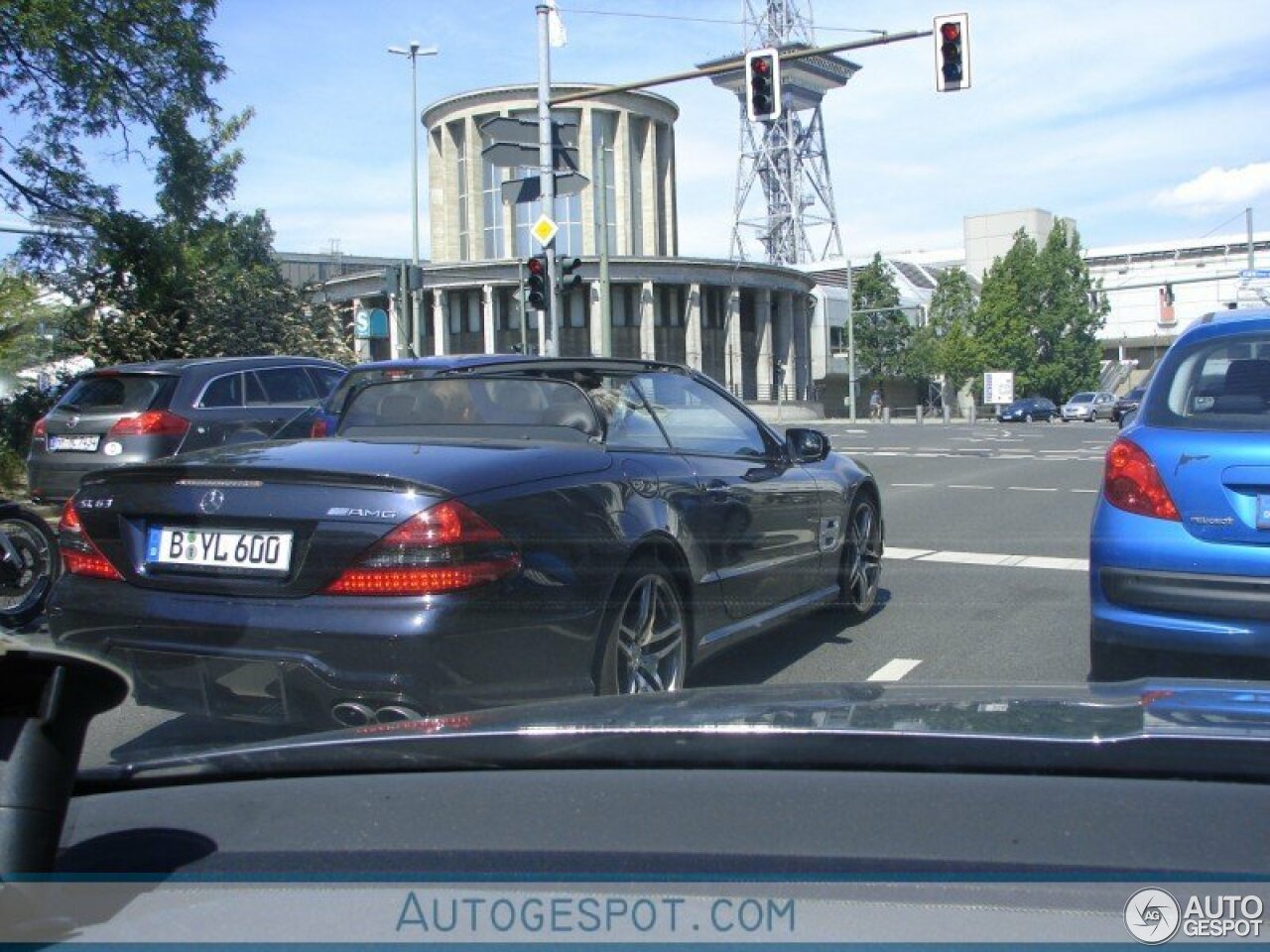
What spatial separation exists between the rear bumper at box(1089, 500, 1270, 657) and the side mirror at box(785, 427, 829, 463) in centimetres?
177

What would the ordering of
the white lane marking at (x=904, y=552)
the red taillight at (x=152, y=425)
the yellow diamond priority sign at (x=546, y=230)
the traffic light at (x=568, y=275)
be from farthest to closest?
the traffic light at (x=568, y=275) → the yellow diamond priority sign at (x=546, y=230) → the red taillight at (x=152, y=425) → the white lane marking at (x=904, y=552)

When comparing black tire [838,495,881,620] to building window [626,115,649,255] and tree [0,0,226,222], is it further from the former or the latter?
building window [626,115,649,255]

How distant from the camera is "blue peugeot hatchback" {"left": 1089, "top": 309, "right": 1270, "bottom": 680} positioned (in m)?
4.93

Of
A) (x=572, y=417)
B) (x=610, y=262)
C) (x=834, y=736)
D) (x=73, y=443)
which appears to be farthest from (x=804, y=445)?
(x=610, y=262)

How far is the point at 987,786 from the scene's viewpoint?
6.37 feet

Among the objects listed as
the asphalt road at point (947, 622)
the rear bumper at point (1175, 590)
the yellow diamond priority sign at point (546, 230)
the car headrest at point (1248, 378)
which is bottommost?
the asphalt road at point (947, 622)

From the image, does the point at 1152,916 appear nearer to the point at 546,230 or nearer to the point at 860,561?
the point at 860,561

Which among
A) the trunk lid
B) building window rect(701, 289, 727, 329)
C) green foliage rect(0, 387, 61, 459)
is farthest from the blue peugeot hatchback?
building window rect(701, 289, 727, 329)

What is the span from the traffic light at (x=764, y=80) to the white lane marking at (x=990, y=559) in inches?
364

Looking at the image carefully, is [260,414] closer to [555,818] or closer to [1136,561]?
[1136,561]

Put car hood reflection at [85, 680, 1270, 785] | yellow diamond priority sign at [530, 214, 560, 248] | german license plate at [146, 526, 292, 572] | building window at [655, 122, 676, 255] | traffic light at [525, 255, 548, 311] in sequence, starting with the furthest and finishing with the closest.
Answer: building window at [655, 122, 676, 255] → yellow diamond priority sign at [530, 214, 560, 248] → traffic light at [525, 255, 548, 311] → german license plate at [146, 526, 292, 572] → car hood reflection at [85, 680, 1270, 785]

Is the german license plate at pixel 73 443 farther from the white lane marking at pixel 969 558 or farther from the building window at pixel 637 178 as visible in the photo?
the building window at pixel 637 178

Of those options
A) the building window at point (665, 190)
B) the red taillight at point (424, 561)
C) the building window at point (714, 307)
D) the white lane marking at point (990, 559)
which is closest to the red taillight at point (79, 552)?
the red taillight at point (424, 561)

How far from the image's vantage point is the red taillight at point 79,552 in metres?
4.54
